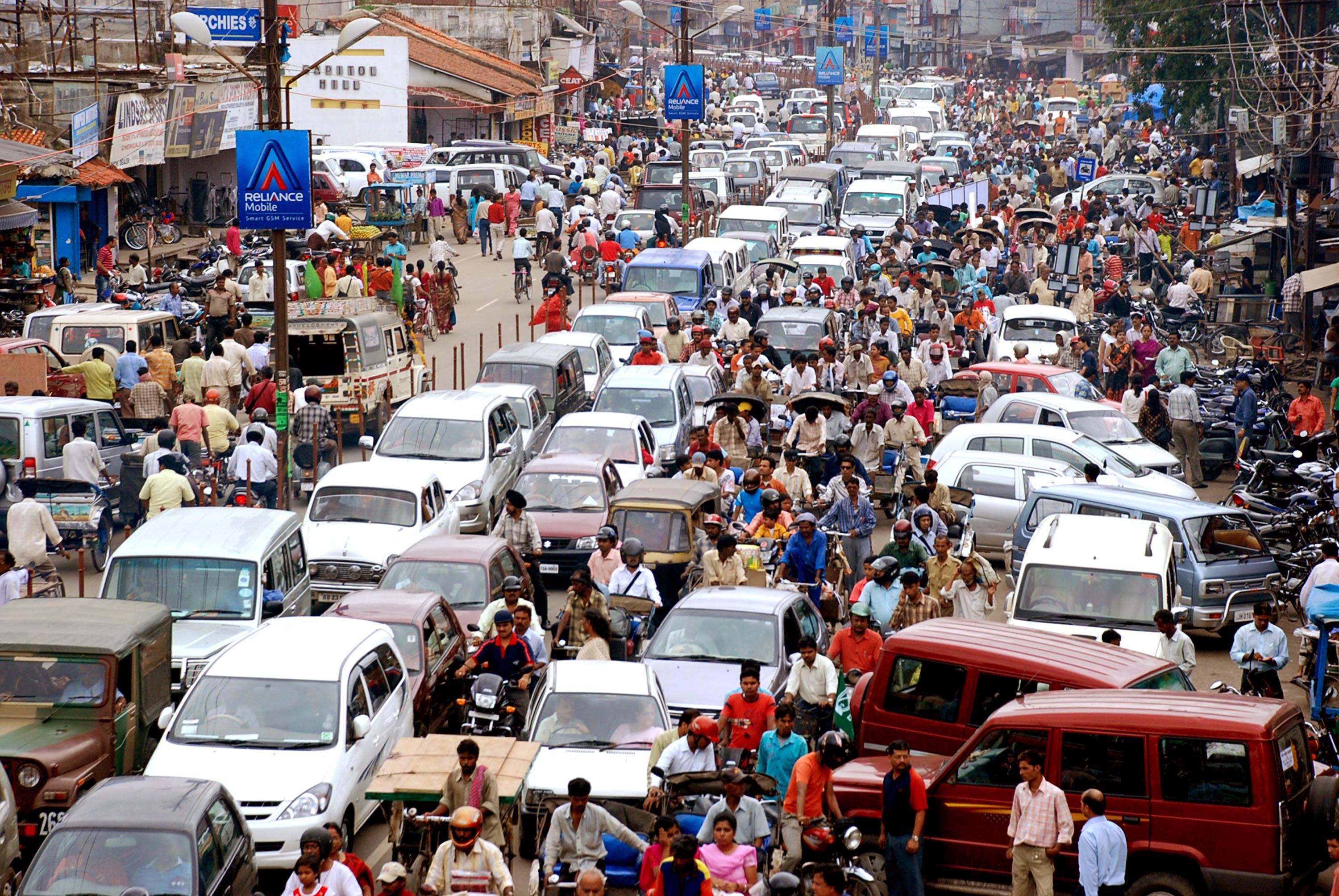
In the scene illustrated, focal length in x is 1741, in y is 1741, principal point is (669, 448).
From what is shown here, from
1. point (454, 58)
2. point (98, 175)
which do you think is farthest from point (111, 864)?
point (454, 58)

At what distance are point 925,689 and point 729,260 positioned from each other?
21298 millimetres

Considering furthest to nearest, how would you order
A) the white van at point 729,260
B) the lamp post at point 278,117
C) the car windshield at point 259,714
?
the white van at point 729,260 < the lamp post at point 278,117 < the car windshield at point 259,714

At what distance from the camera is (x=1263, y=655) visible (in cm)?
1428

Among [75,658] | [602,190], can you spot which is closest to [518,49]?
[602,190]

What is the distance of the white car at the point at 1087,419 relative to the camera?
22031mm

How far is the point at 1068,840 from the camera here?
10000mm

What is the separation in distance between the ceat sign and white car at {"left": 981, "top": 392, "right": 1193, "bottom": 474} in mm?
48518

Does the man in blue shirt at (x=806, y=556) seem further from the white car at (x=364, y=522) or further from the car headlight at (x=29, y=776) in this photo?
the car headlight at (x=29, y=776)

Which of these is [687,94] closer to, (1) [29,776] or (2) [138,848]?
(1) [29,776]

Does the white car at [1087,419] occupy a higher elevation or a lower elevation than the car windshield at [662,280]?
lower

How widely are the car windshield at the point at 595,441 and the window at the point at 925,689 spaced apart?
885 centimetres

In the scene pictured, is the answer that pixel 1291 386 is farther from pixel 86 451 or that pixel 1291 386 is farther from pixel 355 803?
pixel 355 803

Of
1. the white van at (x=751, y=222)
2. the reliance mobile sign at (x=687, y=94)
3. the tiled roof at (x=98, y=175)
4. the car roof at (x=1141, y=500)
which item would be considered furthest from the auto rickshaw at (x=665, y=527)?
the white van at (x=751, y=222)

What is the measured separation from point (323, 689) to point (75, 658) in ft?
5.71
